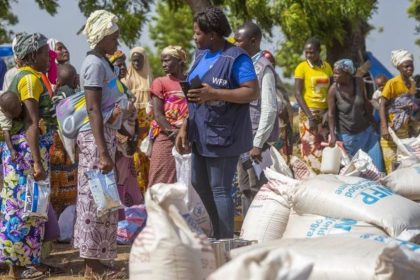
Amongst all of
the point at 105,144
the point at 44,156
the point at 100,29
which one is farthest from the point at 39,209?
the point at 100,29

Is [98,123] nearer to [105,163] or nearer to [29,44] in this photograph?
[105,163]

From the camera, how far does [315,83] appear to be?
976cm

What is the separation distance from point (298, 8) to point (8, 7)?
210 inches

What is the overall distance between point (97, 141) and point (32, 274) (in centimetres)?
103

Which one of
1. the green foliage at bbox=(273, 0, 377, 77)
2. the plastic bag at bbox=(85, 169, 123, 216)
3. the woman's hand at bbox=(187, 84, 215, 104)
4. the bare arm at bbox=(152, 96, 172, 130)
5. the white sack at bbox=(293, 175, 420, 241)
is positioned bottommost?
the white sack at bbox=(293, 175, 420, 241)

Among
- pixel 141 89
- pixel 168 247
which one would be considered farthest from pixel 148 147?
pixel 168 247

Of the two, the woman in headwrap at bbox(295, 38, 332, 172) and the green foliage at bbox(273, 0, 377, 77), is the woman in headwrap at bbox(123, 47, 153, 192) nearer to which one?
the woman in headwrap at bbox(295, 38, 332, 172)

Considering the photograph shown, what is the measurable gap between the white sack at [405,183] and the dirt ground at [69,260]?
172cm

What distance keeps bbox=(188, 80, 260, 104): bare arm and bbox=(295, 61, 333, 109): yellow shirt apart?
4553 mm

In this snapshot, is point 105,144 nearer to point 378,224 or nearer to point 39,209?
point 39,209

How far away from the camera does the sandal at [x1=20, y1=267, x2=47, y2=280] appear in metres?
5.75

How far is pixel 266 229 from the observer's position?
5.36 meters

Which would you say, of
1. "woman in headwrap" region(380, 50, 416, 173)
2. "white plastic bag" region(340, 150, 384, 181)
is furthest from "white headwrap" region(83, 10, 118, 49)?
"woman in headwrap" region(380, 50, 416, 173)

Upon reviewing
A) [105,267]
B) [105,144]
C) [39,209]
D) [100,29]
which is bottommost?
[105,267]
